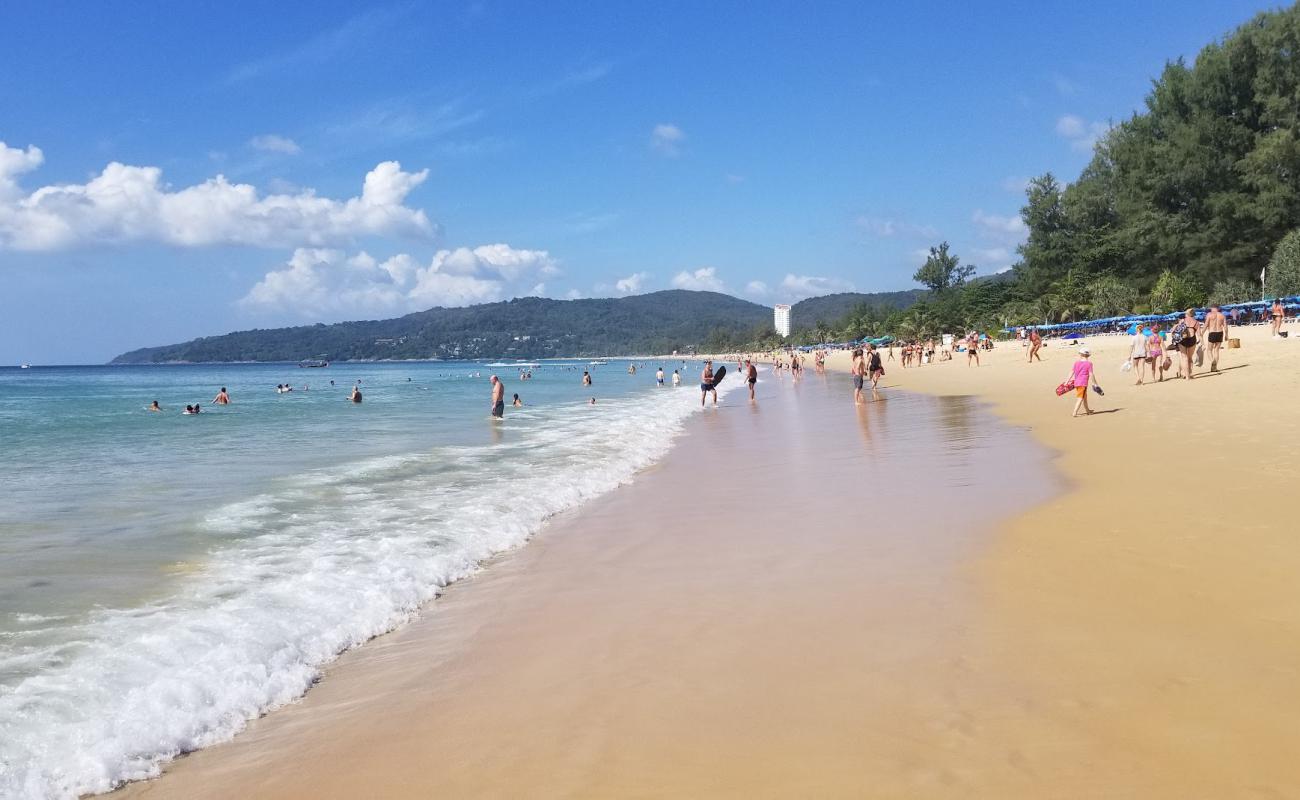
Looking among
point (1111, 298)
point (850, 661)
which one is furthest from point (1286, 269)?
point (850, 661)

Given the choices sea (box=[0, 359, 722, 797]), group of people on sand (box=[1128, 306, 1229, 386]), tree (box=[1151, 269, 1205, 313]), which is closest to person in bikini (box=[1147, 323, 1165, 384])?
group of people on sand (box=[1128, 306, 1229, 386])

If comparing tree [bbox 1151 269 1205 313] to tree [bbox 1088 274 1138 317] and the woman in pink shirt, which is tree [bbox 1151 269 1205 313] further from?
the woman in pink shirt

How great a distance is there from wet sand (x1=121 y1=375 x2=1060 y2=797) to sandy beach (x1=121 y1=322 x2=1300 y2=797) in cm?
2

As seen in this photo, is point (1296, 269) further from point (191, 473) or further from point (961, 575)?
point (191, 473)

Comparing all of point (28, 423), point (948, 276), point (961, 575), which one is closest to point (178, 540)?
point (961, 575)

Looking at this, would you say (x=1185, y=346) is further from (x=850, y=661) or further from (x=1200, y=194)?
(x=1200, y=194)

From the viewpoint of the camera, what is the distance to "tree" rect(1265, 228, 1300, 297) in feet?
127

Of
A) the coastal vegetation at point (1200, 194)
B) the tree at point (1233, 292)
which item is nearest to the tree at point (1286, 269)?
the coastal vegetation at point (1200, 194)

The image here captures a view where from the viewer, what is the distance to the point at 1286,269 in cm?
3922

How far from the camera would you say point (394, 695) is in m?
4.21

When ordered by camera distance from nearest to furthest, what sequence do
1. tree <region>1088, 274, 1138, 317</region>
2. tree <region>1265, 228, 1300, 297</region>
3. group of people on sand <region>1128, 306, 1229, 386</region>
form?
1. group of people on sand <region>1128, 306, 1229, 386</region>
2. tree <region>1265, 228, 1300, 297</region>
3. tree <region>1088, 274, 1138, 317</region>

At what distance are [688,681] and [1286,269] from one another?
4797cm

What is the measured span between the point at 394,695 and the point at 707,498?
5.67 metres

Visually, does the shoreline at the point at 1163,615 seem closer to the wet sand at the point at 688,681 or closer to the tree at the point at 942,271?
the wet sand at the point at 688,681
